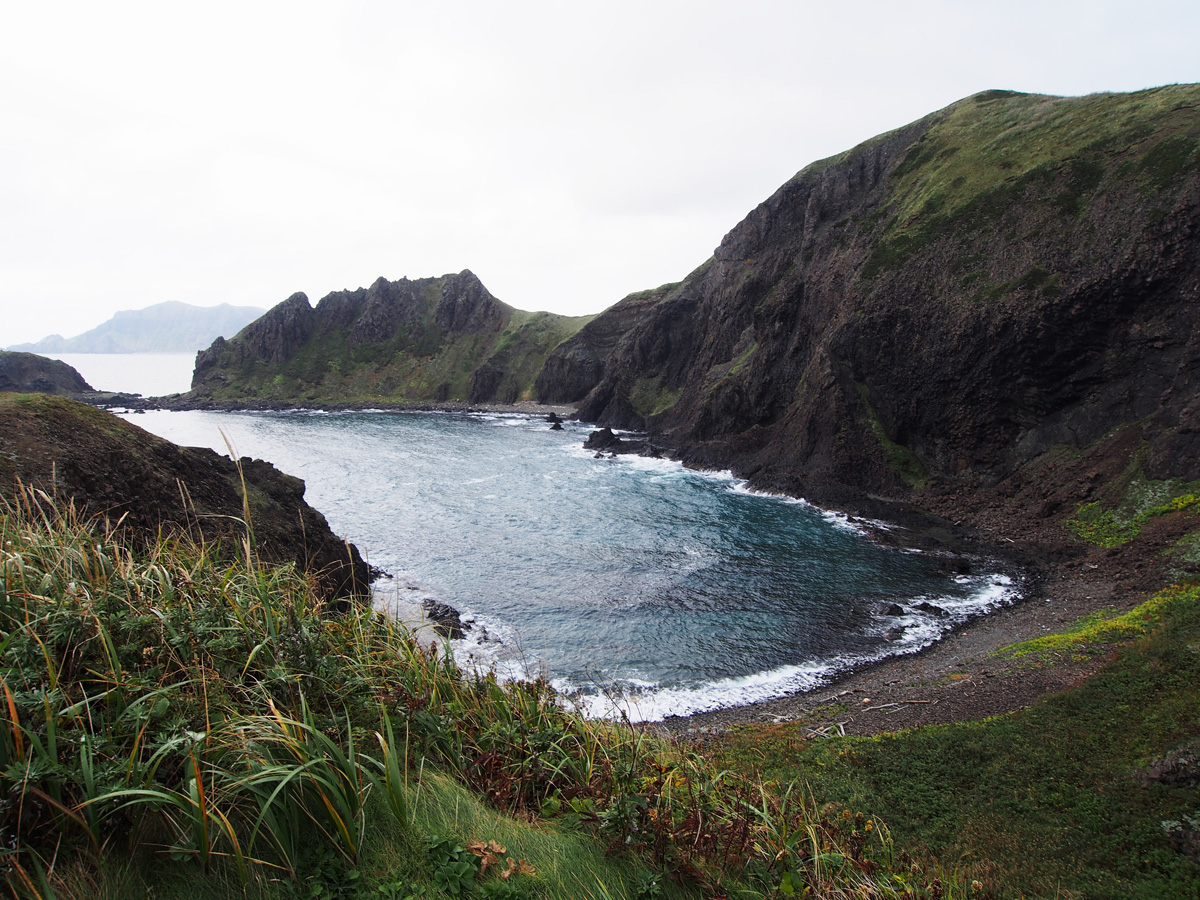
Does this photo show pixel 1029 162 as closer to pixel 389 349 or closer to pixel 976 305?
pixel 976 305

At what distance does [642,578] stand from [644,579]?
0.52 ft

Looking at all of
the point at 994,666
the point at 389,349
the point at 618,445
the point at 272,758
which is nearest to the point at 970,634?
the point at 994,666

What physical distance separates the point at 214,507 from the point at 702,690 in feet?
63.4

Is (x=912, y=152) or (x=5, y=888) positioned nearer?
(x=5, y=888)

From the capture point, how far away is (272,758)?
13.8ft

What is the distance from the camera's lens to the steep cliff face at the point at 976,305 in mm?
33031

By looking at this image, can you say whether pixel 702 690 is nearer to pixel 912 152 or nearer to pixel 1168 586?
pixel 1168 586

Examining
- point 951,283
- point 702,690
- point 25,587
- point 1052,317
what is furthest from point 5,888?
point 951,283

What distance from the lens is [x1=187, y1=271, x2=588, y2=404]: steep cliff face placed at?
120m

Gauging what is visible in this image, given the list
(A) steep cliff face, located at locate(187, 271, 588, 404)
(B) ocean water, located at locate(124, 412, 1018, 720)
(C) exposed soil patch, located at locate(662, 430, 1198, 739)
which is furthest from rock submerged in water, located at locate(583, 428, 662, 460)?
(A) steep cliff face, located at locate(187, 271, 588, 404)

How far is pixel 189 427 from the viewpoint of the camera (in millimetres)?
85000

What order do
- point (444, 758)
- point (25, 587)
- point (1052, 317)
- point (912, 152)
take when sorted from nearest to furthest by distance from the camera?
point (25, 587), point (444, 758), point (1052, 317), point (912, 152)

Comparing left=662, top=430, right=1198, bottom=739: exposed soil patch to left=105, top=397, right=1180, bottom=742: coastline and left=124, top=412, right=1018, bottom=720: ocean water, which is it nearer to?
left=105, top=397, right=1180, bottom=742: coastline

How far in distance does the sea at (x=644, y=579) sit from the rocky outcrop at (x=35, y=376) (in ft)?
334
